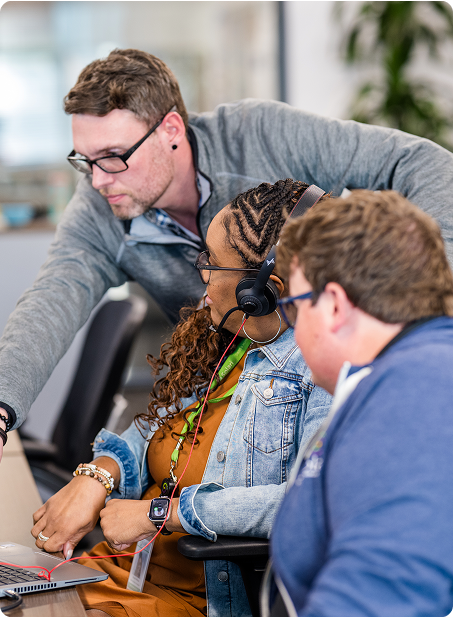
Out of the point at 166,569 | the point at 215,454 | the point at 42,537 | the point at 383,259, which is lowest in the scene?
the point at 166,569

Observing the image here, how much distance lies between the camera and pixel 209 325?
55.3 inches

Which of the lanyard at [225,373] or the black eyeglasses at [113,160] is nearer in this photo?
the lanyard at [225,373]

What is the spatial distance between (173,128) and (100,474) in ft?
2.96

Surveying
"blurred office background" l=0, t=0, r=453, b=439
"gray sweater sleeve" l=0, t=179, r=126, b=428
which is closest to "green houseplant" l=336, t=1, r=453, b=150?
"blurred office background" l=0, t=0, r=453, b=439

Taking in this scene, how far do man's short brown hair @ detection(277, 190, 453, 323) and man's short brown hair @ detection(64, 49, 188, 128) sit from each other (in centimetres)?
97

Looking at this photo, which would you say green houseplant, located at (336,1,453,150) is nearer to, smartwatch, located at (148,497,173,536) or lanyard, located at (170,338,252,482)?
lanyard, located at (170,338,252,482)

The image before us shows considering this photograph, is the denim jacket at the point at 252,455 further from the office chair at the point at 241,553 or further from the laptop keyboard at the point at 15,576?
the laptop keyboard at the point at 15,576

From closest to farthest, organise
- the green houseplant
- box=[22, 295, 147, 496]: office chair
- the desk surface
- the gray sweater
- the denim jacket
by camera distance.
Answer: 1. the desk surface
2. the denim jacket
3. the gray sweater
4. box=[22, 295, 147, 496]: office chair
5. the green houseplant

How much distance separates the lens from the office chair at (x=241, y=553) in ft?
3.23

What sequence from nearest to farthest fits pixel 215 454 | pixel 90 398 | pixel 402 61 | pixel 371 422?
pixel 371 422 → pixel 215 454 → pixel 90 398 → pixel 402 61

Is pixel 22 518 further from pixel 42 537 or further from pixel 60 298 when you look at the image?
pixel 60 298

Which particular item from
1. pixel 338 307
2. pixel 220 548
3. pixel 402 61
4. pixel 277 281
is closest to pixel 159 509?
pixel 220 548

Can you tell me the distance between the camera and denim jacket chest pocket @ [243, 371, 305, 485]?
1122 millimetres

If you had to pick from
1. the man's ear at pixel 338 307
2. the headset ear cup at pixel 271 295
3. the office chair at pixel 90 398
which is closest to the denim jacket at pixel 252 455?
the headset ear cup at pixel 271 295
